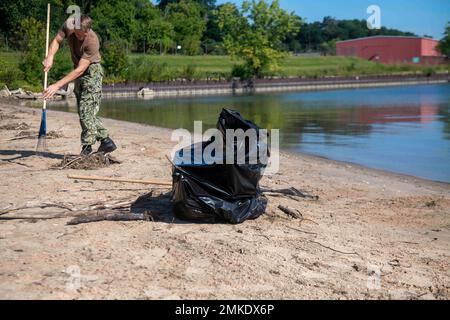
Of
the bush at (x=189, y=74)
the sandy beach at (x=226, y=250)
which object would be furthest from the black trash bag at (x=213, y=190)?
the bush at (x=189, y=74)

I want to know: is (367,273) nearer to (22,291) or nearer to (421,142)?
(22,291)

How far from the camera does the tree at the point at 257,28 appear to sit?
213 ft

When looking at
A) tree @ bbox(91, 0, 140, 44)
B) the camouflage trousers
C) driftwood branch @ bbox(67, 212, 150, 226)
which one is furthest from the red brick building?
driftwood branch @ bbox(67, 212, 150, 226)

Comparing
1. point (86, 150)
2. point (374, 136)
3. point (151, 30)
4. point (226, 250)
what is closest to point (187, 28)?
point (151, 30)

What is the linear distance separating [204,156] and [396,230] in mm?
1836

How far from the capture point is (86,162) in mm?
7496

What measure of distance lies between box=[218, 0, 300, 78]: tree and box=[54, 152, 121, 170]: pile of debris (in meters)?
57.8

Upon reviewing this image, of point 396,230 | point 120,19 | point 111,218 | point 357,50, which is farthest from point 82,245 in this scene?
point 357,50

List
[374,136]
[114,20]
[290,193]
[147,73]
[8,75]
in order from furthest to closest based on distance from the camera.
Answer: [114,20] → [147,73] → [8,75] → [374,136] → [290,193]

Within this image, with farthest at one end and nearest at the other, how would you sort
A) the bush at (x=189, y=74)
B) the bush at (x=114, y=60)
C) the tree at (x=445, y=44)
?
the tree at (x=445, y=44)
the bush at (x=189, y=74)
the bush at (x=114, y=60)

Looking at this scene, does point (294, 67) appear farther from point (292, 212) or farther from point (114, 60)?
point (292, 212)

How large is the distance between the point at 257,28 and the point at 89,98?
6135 cm

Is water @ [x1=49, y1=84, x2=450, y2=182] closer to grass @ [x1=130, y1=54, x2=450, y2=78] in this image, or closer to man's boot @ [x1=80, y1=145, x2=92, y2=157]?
man's boot @ [x1=80, y1=145, x2=92, y2=157]

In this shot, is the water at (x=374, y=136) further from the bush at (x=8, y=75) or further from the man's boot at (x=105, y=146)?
the bush at (x=8, y=75)
